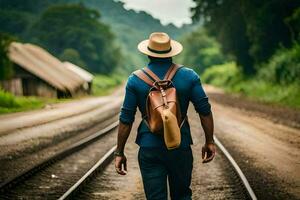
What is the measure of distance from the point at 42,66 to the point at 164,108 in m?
42.6

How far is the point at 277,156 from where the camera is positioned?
38.0ft

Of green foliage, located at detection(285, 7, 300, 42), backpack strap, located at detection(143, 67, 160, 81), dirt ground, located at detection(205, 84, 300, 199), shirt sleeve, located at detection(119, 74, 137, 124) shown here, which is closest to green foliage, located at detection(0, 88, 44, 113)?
dirt ground, located at detection(205, 84, 300, 199)

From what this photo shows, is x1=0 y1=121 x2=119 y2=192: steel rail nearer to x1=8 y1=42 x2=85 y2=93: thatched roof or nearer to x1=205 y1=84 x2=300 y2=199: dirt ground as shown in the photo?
x1=205 y1=84 x2=300 y2=199: dirt ground

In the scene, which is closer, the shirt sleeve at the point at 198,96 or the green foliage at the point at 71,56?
the shirt sleeve at the point at 198,96

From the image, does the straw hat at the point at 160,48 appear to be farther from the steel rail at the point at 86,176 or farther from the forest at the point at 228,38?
the forest at the point at 228,38

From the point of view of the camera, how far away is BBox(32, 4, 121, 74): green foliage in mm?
81000

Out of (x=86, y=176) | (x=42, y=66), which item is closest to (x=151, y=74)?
(x=86, y=176)

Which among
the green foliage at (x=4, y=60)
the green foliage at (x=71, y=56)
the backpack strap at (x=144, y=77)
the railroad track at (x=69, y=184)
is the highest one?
the green foliage at (x=71, y=56)

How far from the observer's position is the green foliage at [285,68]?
30.2m

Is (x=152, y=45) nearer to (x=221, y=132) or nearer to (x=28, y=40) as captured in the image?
(x=221, y=132)

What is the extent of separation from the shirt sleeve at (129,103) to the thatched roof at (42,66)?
3681 centimetres

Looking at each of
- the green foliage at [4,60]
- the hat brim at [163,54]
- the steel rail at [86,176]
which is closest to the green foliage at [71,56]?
the green foliage at [4,60]

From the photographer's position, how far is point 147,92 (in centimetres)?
421

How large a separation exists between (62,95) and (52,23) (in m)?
41.0
